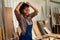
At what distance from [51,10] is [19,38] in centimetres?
232

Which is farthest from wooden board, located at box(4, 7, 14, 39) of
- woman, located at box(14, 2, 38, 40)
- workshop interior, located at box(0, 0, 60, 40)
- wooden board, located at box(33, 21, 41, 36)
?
wooden board, located at box(33, 21, 41, 36)

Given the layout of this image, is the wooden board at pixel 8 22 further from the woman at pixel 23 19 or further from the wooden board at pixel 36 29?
the wooden board at pixel 36 29

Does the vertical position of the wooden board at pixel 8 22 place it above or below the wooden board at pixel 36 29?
above

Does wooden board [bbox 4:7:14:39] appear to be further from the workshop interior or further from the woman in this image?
the woman

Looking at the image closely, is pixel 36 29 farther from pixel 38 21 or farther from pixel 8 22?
pixel 8 22

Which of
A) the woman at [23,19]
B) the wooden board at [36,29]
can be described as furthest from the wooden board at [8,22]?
the wooden board at [36,29]

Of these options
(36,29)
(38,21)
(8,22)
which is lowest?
→ (36,29)

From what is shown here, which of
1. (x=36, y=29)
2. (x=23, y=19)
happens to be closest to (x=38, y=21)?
(x=36, y=29)

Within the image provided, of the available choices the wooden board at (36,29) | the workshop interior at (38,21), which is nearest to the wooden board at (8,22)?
the workshop interior at (38,21)

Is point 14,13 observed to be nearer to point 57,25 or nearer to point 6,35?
point 6,35

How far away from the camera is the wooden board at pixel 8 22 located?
3.54 m

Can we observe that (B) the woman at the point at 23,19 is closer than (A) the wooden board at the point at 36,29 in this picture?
Answer: Yes

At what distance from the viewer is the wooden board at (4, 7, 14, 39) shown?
11.6ft

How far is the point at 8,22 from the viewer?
3.62 metres
